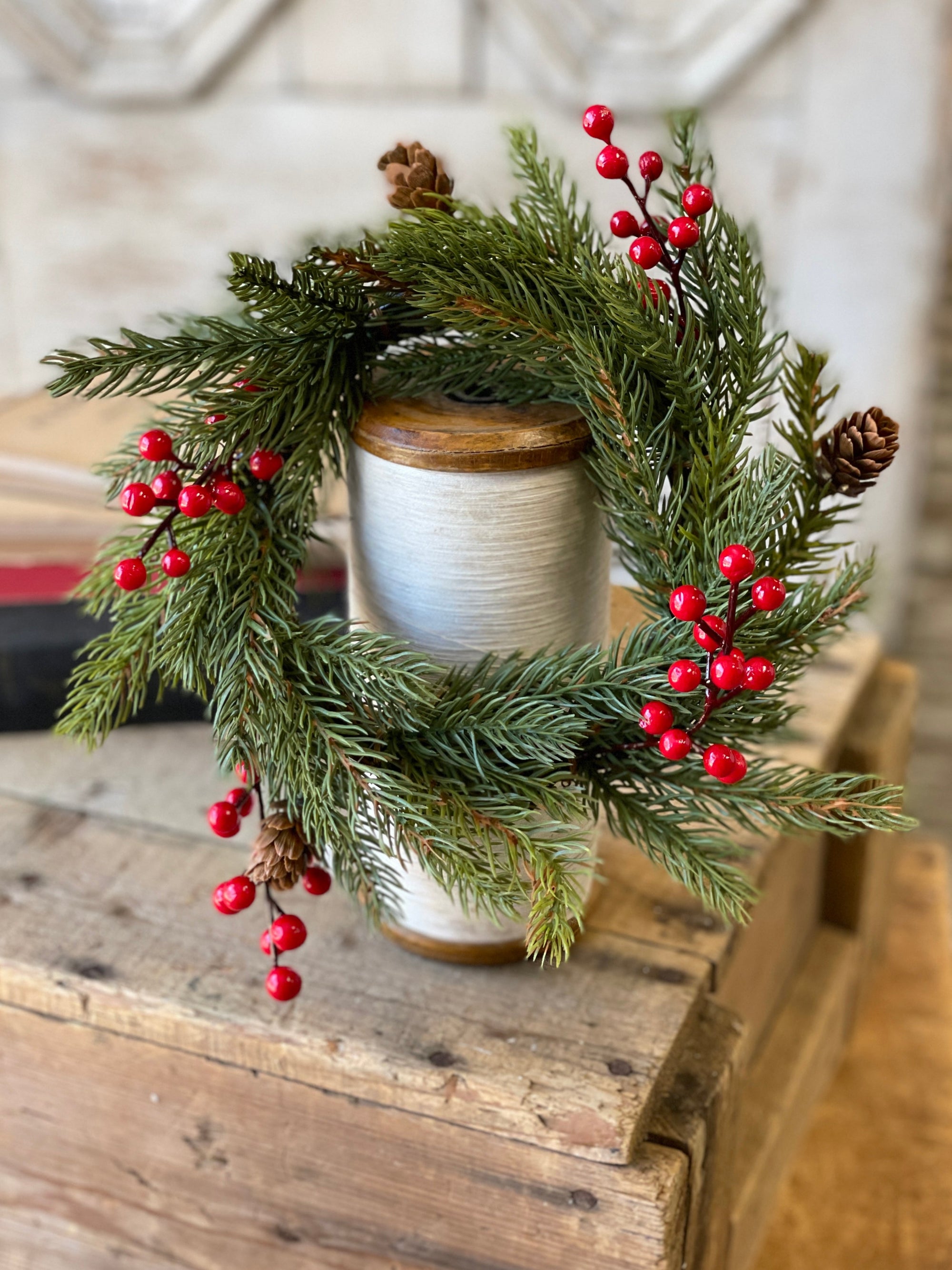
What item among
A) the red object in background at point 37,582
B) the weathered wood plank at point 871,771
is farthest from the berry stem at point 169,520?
the weathered wood plank at point 871,771

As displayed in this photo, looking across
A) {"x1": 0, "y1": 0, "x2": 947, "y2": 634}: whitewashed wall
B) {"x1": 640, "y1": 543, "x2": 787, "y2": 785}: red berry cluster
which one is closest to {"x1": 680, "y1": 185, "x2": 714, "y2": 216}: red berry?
{"x1": 640, "y1": 543, "x2": 787, "y2": 785}: red berry cluster

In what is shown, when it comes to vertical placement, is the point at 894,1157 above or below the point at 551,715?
below

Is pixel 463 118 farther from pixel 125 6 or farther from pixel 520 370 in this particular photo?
pixel 520 370

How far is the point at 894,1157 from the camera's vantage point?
26.2 inches

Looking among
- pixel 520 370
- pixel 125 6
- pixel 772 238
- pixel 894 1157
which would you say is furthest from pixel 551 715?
pixel 125 6

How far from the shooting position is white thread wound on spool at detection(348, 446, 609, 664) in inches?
16.1

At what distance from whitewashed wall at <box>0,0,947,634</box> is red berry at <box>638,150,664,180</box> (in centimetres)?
97

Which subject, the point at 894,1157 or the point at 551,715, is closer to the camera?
the point at 551,715

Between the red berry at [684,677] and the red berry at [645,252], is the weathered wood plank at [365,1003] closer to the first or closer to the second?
the red berry at [684,677]

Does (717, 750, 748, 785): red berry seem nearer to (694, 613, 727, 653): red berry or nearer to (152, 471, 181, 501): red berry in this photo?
(694, 613, 727, 653): red berry

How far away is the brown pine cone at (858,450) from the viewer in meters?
0.40

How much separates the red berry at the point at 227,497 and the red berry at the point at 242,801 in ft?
0.33

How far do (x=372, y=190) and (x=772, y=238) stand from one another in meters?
0.49

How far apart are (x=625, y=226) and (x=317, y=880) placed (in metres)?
0.25
